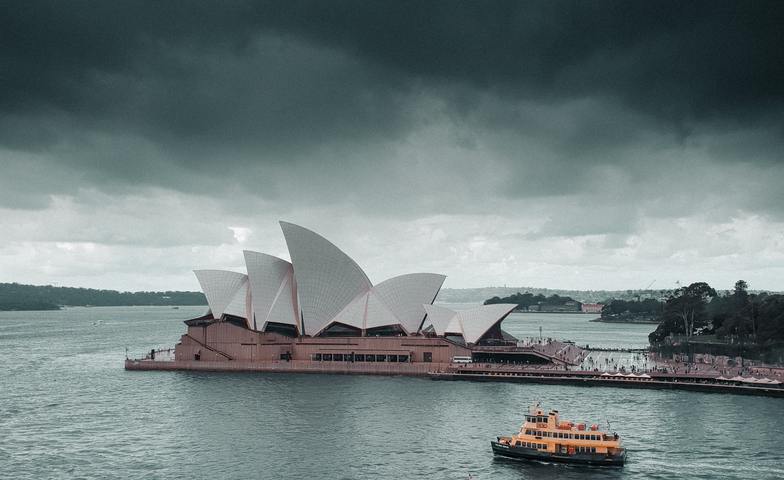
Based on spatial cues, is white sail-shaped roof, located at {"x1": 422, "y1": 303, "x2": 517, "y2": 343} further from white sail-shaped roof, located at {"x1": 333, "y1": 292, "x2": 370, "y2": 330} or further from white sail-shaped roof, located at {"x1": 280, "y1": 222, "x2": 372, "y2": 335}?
white sail-shaped roof, located at {"x1": 280, "y1": 222, "x2": 372, "y2": 335}

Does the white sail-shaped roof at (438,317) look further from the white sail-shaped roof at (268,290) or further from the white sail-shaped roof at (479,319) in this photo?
the white sail-shaped roof at (268,290)

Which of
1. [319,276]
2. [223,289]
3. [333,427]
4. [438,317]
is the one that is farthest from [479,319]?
[333,427]

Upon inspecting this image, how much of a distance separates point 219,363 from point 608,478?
43644mm

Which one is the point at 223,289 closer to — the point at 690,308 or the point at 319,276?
the point at 319,276

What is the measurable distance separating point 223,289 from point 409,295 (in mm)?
19316

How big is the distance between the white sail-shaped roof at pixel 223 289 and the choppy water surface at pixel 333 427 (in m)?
9.63

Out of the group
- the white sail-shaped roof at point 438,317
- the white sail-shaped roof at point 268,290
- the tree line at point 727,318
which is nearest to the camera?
the white sail-shaped roof at point 268,290

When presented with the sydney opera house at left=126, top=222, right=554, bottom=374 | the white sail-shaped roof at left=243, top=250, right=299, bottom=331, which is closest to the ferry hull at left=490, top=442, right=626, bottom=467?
the sydney opera house at left=126, top=222, right=554, bottom=374

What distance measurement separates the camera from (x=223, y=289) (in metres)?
74.4

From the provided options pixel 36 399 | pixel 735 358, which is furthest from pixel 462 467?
pixel 735 358

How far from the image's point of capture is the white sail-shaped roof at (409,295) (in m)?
72.2

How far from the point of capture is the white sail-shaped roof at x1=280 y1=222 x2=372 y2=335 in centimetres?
6981

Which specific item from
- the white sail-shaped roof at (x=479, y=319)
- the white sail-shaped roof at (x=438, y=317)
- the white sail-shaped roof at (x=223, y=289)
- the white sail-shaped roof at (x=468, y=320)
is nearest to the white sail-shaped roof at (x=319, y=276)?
the white sail-shaped roof at (x=223, y=289)

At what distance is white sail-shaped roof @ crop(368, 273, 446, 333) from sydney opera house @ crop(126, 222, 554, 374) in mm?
101
